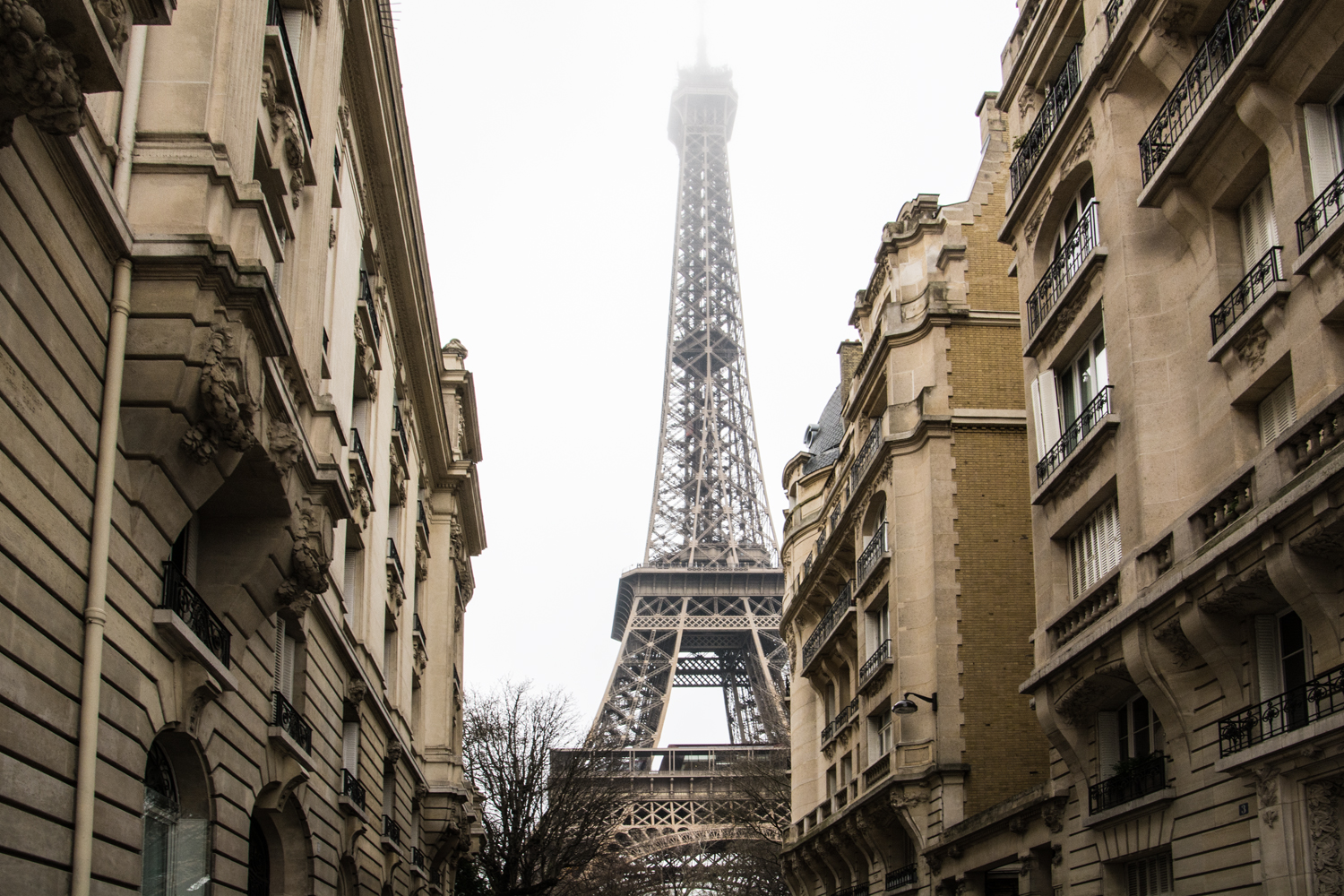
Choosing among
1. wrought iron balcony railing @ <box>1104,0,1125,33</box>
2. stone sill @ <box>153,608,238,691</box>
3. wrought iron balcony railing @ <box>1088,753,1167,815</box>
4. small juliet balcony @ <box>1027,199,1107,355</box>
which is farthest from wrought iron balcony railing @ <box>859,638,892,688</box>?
stone sill @ <box>153,608,238,691</box>

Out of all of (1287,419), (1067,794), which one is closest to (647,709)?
(1067,794)

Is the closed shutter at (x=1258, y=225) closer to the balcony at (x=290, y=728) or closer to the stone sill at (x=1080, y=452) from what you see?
the stone sill at (x=1080, y=452)

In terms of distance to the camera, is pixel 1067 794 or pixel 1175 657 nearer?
pixel 1175 657

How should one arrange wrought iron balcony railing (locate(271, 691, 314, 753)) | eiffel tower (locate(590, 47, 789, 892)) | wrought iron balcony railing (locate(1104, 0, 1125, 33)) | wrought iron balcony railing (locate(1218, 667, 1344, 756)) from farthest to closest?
eiffel tower (locate(590, 47, 789, 892)) < wrought iron balcony railing (locate(1104, 0, 1125, 33)) < wrought iron balcony railing (locate(271, 691, 314, 753)) < wrought iron balcony railing (locate(1218, 667, 1344, 756))

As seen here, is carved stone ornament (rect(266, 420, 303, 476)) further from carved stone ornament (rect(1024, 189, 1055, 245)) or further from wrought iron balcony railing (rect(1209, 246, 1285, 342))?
carved stone ornament (rect(1024, 189, 1055, 245))

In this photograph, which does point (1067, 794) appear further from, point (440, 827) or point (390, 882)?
point (440, 827)

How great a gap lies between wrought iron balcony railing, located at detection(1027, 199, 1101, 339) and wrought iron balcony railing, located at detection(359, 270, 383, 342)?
1204 centimetres

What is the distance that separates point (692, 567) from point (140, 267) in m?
105

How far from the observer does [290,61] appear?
1742 centimetres

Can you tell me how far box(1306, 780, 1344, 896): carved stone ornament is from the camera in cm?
1363

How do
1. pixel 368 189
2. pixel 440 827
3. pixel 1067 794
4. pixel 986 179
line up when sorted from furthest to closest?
pixel 440 827, pixel 986 179, pixel 368 189, pixel 1067 794

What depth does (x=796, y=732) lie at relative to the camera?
156ft

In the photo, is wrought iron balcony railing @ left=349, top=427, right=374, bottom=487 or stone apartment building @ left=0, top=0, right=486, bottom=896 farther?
wrought iron balcony railing @ left=349, top=427, right=374, bottom=487

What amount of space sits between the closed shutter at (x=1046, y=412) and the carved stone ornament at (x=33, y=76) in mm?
16410
